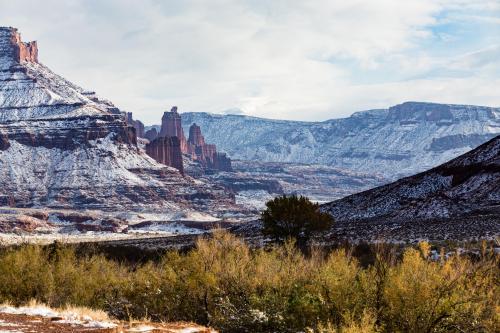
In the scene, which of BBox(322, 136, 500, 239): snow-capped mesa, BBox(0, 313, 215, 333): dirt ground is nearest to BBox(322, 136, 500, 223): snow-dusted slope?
BBox(322, 136, 500, 239): snow-capped mesa

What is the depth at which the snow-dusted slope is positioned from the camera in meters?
73.6

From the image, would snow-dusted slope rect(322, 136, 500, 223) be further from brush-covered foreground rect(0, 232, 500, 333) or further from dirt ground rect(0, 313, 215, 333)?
dirt ground rect(0, 313, 215, 333)

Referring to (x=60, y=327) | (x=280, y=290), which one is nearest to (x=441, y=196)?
(x=280, y=290)

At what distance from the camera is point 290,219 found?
5722 cm

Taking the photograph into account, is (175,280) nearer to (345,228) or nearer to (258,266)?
(258,266)

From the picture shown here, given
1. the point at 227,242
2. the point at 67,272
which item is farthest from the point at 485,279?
the point at 67,272

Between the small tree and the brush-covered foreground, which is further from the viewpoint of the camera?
the small tree

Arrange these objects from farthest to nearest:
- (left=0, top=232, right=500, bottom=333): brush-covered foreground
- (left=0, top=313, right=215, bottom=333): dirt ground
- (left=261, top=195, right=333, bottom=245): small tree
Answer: (left=261, top=195, right=333, bottom=245): small tree → (left=0, top=232, right=500, bottom=333): brush-covered foreground → (left=0, top=313, right=215, bottom=333): dirt ground

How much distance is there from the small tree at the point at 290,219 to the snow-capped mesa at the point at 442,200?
36.6 feet

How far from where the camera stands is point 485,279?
19.6m

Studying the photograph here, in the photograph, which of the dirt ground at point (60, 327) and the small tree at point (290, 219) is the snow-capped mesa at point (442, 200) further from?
the dirt ground at point (60, 327)

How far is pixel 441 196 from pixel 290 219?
3148 cm

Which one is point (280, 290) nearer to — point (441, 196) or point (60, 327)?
point (60, 327)

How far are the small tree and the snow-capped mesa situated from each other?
36.6 ft
